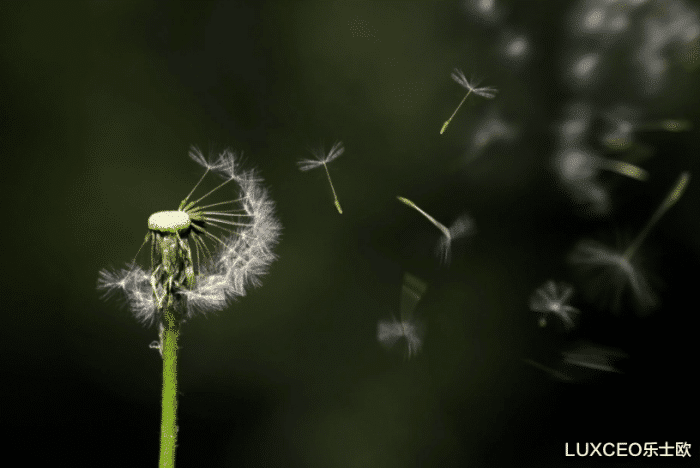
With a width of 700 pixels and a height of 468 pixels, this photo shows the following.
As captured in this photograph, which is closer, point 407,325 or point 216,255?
point 216,255

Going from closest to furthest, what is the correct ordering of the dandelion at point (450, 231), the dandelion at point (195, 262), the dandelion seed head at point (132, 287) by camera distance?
the dandelion at point (195, 262), the dandelion seed head at point (132, 287), the dandelion at point (450, 231)

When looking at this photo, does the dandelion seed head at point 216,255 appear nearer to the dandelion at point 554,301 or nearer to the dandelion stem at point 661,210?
the dandelion at point 554,301

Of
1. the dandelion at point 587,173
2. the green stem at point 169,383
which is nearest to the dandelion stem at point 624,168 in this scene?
the dandelion at point 587,173

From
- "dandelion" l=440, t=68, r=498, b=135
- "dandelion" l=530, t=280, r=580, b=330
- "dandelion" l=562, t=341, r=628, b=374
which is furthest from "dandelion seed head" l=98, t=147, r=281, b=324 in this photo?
"dandelion" l=562, t=341, r=628, b=374

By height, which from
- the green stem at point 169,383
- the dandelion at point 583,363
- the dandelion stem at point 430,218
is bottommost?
the green stem at point 169,383

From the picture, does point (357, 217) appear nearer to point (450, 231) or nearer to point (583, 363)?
point (450, 231)

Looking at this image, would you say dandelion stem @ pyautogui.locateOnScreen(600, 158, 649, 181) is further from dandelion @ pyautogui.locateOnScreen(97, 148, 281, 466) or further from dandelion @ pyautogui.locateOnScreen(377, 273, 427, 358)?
dandelion @ pyautogui.locateOnScreen(97, 148, 281, 466)

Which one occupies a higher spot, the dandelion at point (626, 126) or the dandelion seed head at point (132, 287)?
the dandelion at point (626, 126)

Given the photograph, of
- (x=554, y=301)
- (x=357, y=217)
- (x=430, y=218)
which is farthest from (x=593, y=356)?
(x=357, y=217)
